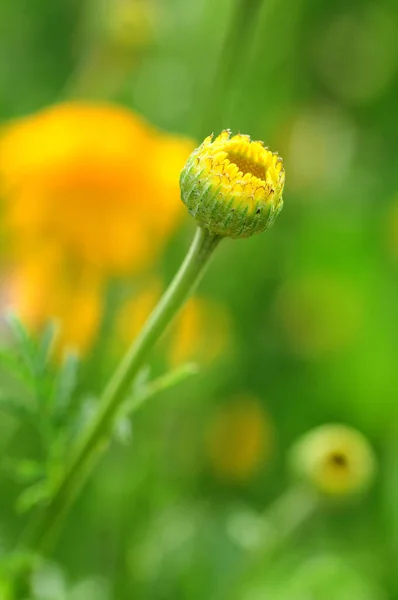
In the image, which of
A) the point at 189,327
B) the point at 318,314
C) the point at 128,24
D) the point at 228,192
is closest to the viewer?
the point at 228,192

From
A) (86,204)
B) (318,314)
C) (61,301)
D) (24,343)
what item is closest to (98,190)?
(86,204)

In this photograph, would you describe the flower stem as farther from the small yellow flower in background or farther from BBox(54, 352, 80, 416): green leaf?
the small yellow flower in background

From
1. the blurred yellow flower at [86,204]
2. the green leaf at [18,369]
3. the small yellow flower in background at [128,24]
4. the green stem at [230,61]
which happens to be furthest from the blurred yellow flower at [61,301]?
the small yellow flower in background at [128,24]

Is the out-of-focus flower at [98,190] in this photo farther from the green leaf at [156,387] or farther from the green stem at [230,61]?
the green leaf at [156,387]

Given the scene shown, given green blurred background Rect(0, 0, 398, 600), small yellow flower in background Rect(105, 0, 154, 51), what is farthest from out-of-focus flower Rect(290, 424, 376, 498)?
small yellow flower in background Rect(105, 0, 154, 51)

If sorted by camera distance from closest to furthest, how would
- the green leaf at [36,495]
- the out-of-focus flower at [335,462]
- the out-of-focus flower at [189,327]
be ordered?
the green leaf at [36,495] → the out-of-focus flower at [335,462] → the out-of-focus flower at [189,327]

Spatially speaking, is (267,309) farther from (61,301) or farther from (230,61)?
(230,61)
